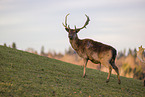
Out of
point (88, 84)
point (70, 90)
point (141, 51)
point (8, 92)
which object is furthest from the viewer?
point (141, 51)

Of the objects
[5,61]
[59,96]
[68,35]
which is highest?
[68,35]

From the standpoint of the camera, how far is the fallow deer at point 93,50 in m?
13.8

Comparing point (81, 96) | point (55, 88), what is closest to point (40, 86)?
point (55, 88)

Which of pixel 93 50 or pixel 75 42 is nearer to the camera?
pixel 93 50

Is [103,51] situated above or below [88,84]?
above

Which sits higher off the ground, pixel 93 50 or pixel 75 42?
pixel 75 42

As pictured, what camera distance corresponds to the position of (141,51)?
16.3 metres

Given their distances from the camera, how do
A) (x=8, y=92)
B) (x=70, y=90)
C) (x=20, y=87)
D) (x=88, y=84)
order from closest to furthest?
1. (x=8, y=92)
2. (x=20, y=87)
3. (x=70, y=90)
4. (x=88, y=84)

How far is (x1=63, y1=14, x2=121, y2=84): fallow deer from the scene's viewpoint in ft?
45.4

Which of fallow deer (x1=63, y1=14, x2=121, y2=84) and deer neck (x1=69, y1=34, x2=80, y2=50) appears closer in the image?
fallow deer (x1=63, y1=14, x2=121, y2=84)

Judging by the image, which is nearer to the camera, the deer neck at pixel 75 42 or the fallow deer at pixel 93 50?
the fallow deer at pixel 93 50

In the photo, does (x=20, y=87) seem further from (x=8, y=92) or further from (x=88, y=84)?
(x=88, y=84)

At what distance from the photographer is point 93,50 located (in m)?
14.3

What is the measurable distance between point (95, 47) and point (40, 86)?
5295mm
